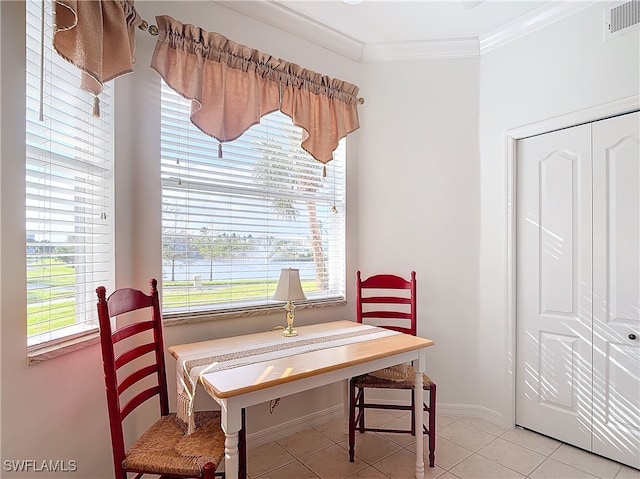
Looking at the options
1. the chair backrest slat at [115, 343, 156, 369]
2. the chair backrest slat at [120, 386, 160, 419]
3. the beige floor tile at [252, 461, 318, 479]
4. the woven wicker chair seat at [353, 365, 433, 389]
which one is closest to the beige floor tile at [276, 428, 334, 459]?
the beige floor tile at [252, 461, 318, 479]

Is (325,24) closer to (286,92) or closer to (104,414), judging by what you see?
(286,92)

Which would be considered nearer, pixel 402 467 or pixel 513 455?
pixel 402 467

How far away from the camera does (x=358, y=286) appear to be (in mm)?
2670

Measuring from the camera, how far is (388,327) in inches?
109

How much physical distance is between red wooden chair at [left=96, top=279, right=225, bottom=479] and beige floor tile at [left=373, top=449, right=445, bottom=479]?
1.07 meters

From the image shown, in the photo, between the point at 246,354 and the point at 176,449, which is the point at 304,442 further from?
the point at 176,449

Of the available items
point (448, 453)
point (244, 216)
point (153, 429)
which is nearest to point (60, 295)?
point (153, 429)

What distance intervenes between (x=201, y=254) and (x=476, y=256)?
2030 mm

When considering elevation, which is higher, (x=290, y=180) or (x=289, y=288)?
(x=290, y=180)

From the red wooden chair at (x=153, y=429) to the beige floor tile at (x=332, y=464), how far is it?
0.80m

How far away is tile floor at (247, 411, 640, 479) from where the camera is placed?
7.06ft

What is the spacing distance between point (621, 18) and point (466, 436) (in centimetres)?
278

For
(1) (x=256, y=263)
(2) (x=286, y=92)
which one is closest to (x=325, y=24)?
(2) (x=286, y=92)

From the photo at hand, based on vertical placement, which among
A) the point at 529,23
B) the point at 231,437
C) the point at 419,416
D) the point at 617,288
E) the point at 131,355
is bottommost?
the point at 419,416
